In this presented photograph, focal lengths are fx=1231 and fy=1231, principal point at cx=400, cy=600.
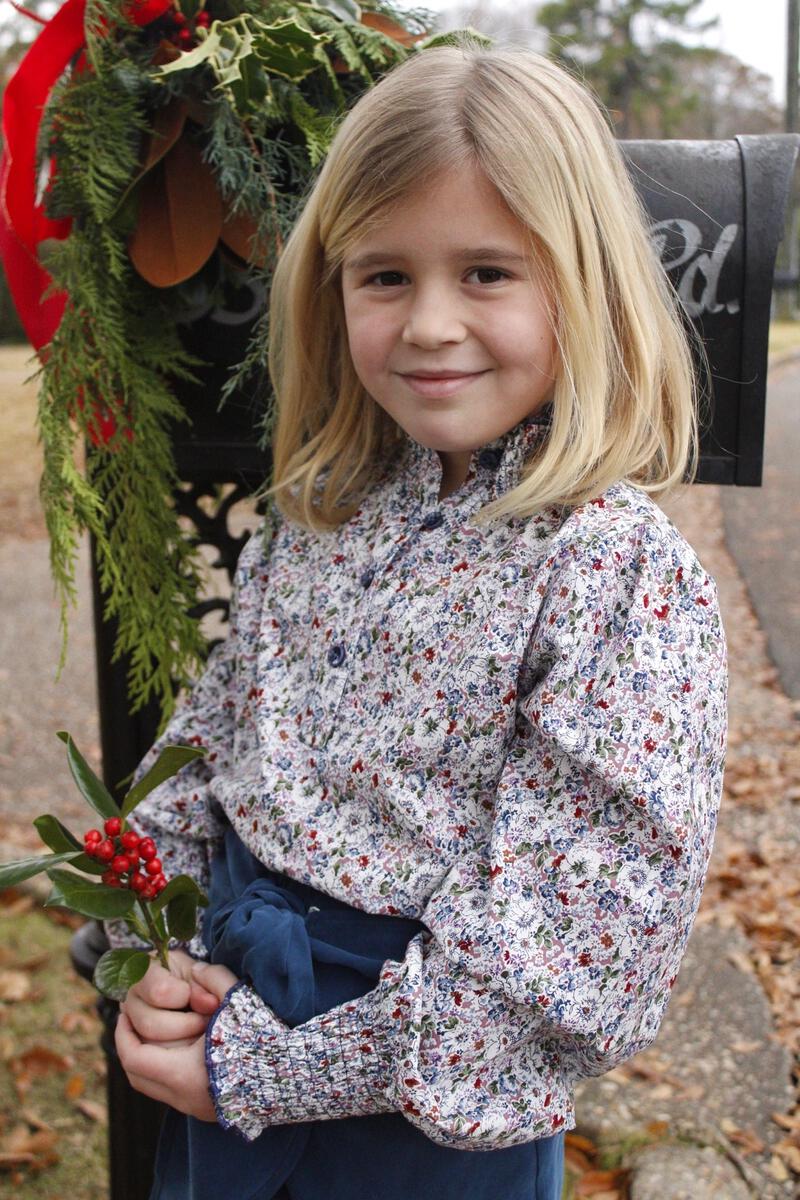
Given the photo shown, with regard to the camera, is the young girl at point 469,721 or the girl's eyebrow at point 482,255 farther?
the girl's eyebrow at point 482,255

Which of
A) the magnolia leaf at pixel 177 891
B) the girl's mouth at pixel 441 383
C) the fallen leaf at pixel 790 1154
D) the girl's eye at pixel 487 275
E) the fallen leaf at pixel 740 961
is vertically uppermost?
the girl's eye at pixel 487 275

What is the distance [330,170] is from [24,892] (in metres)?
3.02

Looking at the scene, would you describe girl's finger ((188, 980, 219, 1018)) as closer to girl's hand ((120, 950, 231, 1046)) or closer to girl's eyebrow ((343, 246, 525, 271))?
girl's hand ((120, 950, 231, 1046))

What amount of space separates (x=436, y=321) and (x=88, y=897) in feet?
2.36

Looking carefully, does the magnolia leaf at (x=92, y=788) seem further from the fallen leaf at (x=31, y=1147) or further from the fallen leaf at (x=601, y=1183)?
the fallen leaf at (x=31, y=1147)

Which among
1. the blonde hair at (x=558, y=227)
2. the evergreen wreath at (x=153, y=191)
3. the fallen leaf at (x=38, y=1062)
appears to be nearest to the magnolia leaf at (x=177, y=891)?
the evergreen wreath at (x=153, y=191)

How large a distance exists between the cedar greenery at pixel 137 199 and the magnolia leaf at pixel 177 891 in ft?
1.44

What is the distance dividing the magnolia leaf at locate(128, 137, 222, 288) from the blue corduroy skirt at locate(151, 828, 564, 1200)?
0.80 m

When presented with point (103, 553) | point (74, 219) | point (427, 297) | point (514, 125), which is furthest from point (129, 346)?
point (514, 125)

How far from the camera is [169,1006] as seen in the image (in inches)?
57.1

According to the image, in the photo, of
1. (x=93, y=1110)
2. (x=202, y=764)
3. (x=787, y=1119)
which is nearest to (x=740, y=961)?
(x=787, y=1119)

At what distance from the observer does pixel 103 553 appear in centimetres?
176

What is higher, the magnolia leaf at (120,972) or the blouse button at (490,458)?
the blouse button at (490,458)

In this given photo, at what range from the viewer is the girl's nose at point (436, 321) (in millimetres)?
1327
